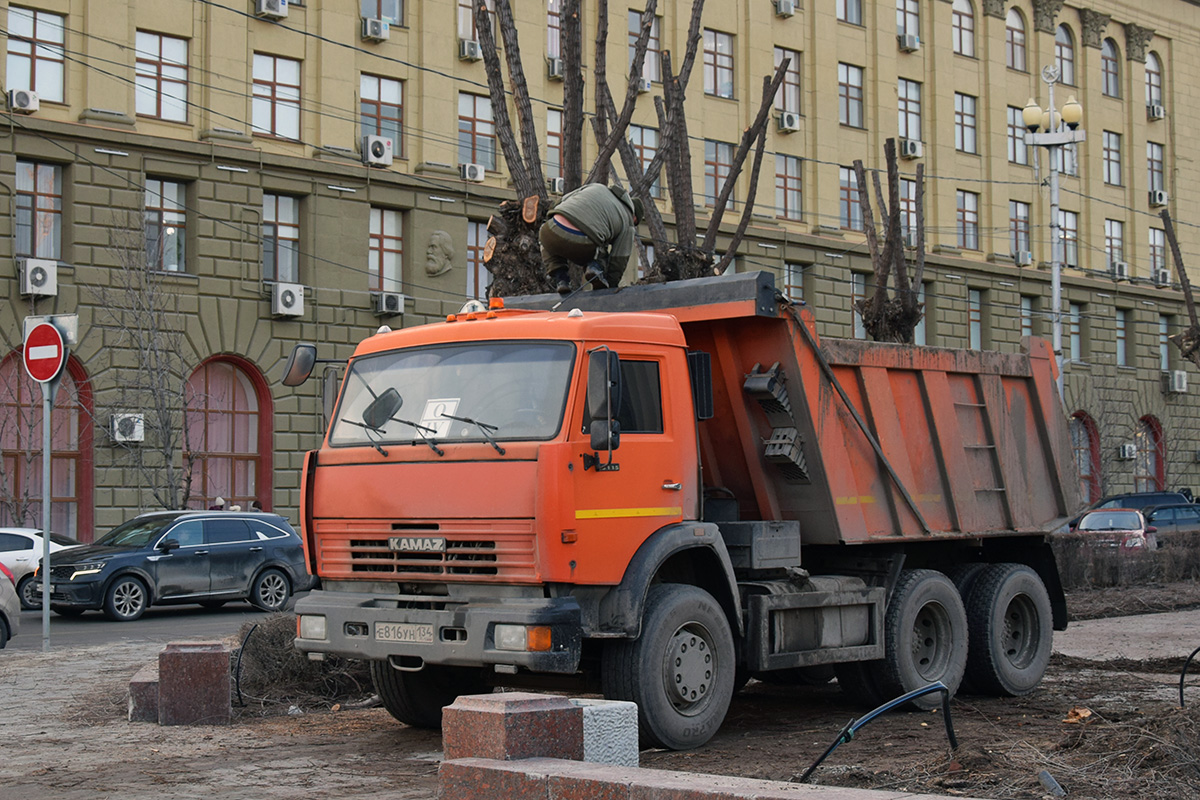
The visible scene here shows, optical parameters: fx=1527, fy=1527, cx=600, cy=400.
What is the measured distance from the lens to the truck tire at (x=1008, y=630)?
40.6 ft

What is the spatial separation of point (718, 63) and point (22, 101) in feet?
63.3

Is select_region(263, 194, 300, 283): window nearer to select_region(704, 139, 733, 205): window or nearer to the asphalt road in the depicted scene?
the asphalt road

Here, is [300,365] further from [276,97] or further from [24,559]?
[276,97]

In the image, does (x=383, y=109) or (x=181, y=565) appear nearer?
→ (x=181, y=565)

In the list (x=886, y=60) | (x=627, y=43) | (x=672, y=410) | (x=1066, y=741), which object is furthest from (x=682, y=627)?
(x=886, y=60)

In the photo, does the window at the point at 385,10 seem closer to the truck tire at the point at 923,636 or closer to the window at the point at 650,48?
the window at the point at 650,48

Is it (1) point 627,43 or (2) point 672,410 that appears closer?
(2) point 672,410

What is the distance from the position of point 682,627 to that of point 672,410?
1.37m

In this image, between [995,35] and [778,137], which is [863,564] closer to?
[778,137]

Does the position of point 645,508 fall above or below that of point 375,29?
below

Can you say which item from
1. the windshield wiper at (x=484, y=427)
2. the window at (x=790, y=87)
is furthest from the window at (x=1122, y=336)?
the windshield wiper at (x=484, y=427)

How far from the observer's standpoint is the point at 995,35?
4925 centimetres

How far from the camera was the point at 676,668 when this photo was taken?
30.7ft

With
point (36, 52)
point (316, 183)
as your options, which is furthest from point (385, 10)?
point (36, 52)
